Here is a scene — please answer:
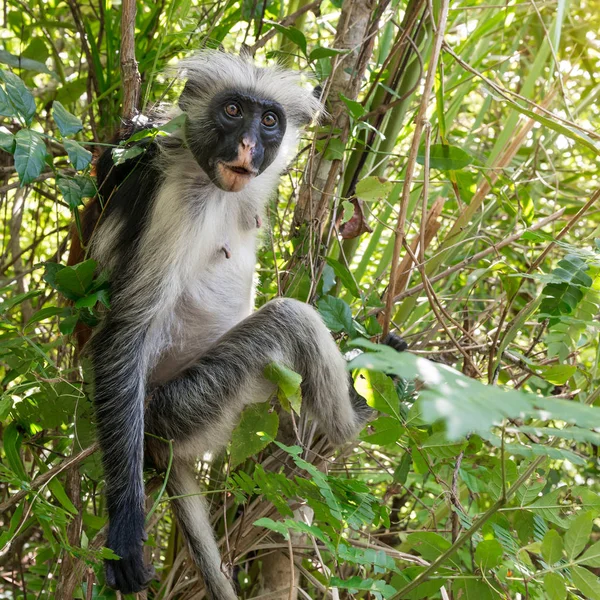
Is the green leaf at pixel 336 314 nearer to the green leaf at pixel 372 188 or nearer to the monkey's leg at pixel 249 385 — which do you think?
the monkey's leg at pixel 249 385

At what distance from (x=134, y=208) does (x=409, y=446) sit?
179 cm

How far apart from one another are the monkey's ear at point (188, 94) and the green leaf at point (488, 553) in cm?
270

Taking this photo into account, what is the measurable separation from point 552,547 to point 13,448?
A: 7.36 ft

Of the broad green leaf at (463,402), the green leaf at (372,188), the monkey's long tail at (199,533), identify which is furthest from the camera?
the green leaf at (372,188)

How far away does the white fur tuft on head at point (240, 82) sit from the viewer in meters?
4.13

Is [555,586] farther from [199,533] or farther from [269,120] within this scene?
[269,120]

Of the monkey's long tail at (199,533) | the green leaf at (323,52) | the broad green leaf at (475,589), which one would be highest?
the green leaf at (323,52)

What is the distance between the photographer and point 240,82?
14.0ft

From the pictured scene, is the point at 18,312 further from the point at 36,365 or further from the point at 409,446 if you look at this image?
the point at 409,446

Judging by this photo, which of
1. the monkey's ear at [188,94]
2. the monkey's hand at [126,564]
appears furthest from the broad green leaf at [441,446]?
the monkey's ear at [188,94]

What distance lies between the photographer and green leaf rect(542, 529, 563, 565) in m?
2.37

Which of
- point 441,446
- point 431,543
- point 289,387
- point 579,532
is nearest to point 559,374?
point 441,446

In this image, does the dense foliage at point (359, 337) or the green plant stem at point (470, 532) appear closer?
the green plant stem at point (470, 532)

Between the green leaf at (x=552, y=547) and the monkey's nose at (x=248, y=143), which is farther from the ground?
the monkey's nose at (x=248, y=143)
